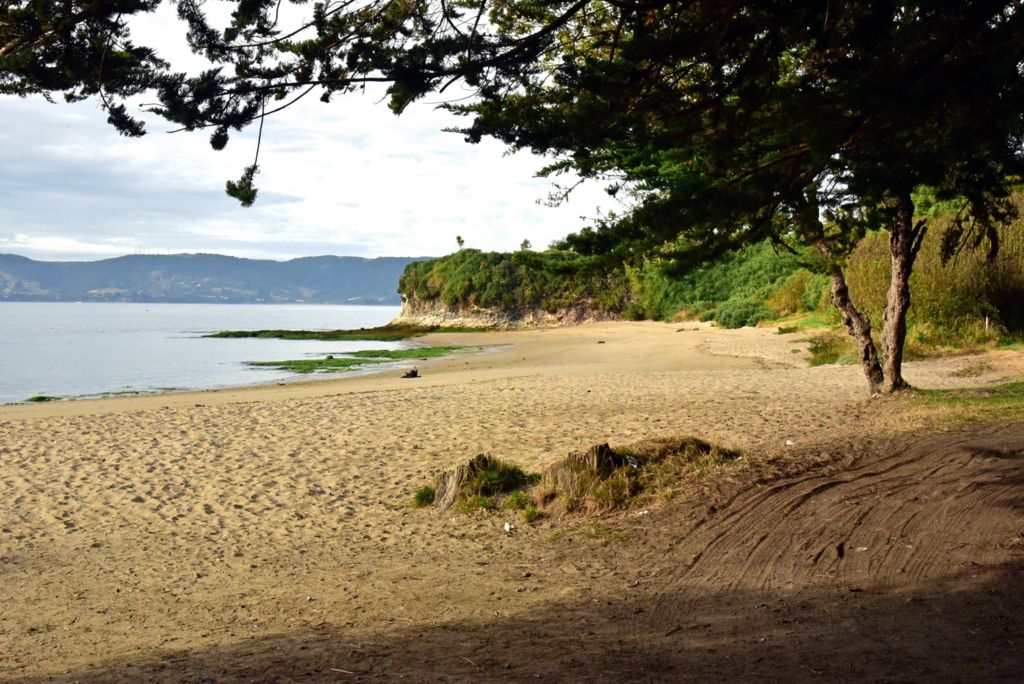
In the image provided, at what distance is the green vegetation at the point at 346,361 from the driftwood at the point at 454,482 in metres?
20.9

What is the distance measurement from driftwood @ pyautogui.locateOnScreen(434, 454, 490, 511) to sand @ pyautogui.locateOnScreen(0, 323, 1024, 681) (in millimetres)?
268

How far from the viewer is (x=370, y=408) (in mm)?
15445

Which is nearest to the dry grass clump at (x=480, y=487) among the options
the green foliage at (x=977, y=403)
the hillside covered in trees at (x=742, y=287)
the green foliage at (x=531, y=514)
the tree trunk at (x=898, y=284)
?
the green foliage at (x=531, y=514)

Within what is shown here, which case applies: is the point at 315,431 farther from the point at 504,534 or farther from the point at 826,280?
the point at 826,280

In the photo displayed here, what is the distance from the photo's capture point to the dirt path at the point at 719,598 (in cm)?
430

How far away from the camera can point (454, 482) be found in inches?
327

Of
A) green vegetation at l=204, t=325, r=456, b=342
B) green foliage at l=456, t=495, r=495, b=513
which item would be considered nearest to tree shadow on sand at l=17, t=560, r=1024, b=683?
green foliage at l=456, t=495, r=495, b=513

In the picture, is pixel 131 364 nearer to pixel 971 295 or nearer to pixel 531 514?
pixel 971 295

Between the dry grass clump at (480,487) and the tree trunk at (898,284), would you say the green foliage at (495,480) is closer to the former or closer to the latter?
the dry grass clump at (480,487)

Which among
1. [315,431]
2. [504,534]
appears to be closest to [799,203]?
[504,534]

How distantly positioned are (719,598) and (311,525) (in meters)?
4.10

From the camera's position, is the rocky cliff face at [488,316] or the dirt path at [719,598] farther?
the rocky cliff face at [488,316]

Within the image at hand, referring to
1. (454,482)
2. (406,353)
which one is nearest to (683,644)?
(454,482)

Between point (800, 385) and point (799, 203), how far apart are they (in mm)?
10188
